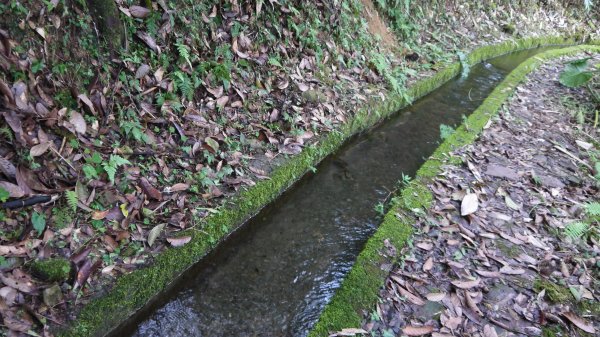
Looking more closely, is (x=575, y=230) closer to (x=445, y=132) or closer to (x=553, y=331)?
(x=553, y=331)

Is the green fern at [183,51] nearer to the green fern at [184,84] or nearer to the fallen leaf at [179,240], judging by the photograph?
the green fern at [184,84]

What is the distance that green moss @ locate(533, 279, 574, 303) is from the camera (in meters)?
3.14

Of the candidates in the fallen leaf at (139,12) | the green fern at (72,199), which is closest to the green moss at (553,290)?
the green fern at (72,199)

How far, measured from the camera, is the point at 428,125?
6.43 metres

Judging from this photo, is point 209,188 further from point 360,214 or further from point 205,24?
point 205,24

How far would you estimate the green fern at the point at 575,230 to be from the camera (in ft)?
12.3

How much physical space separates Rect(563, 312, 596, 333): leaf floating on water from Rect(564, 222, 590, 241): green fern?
1010 mm

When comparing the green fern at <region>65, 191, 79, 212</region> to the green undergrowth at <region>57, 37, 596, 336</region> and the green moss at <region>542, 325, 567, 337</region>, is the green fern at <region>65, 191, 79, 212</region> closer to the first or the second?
the green undergrowth at <region>57, 37, 596, 336</region>

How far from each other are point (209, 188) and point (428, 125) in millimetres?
4162

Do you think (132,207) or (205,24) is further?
(205,24)

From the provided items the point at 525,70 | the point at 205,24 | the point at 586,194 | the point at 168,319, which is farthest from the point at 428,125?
the point at 168,319

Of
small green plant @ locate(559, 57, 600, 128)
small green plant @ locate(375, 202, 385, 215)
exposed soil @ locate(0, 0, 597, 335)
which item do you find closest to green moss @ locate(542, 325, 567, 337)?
small green plant @ locate(375, 202, 385, 215)

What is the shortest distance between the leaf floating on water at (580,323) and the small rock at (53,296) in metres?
3.63

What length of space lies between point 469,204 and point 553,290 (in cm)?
108
